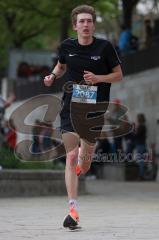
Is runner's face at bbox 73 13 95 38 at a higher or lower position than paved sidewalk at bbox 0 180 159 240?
higher

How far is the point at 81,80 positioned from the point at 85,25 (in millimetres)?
575

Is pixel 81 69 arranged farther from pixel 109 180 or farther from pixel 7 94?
pixel 7 94

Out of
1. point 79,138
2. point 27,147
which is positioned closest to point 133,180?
point 27,147

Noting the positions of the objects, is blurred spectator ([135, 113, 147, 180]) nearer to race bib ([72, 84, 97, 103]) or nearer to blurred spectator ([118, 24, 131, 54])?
blurred spectator ([118, 24, 131, 54])

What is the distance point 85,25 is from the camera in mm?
8195

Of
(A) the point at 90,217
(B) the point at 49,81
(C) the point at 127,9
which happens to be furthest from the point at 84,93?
(C) the point at 127,9

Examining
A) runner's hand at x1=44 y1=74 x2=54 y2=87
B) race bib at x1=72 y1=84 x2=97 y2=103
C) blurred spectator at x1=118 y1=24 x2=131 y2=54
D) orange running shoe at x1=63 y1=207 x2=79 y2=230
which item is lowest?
orange running shoe at x1=63 y1=207 x2=79 y2=230

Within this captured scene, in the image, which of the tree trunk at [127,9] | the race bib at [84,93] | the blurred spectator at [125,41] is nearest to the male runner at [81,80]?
the race bib at [84,93]

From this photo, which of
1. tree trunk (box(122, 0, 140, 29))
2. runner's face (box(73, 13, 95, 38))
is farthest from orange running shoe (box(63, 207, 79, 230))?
tree trunk (box(122, 0, 140, 29))

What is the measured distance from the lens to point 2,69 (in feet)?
179

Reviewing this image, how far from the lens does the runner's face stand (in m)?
8.20

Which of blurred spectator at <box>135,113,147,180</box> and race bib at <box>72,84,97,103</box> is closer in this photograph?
race bib at <box>72,84,97,103</box>

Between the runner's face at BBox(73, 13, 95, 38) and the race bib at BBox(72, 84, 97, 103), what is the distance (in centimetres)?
53

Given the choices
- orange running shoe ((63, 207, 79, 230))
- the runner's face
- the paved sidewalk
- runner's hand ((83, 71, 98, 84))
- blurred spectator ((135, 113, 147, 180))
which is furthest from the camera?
blurred spectator ((135, 113, 147, 180))
